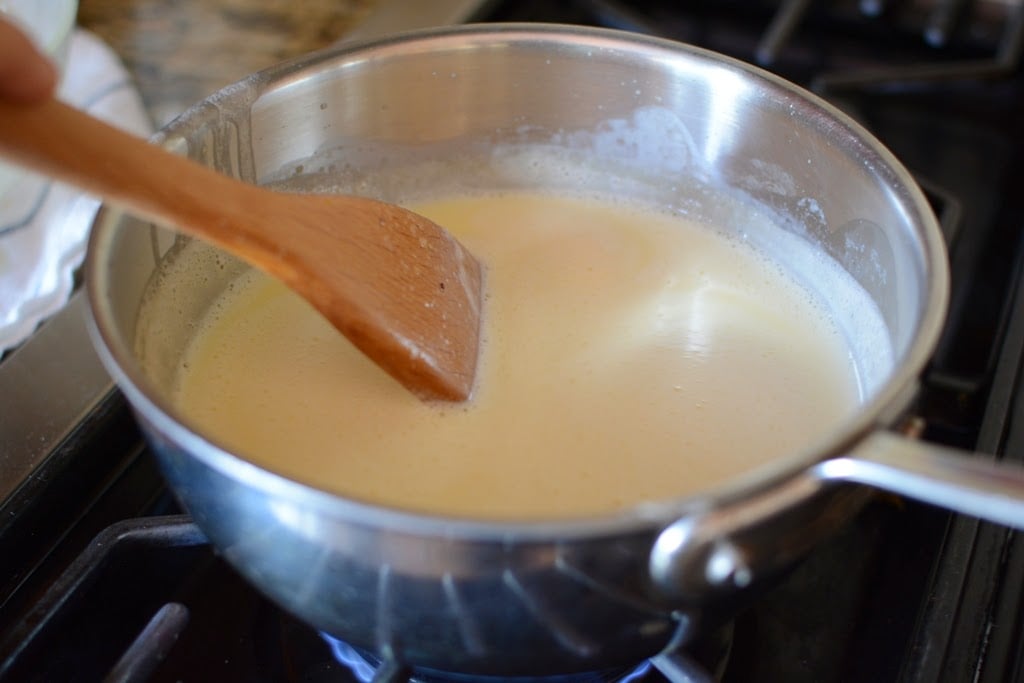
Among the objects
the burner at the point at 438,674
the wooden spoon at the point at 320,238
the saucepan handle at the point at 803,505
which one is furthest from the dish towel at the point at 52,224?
the saucepan handle at the point at 803,505

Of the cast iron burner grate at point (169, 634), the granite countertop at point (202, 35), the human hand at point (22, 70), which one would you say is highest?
the human hand at point (22, 70)

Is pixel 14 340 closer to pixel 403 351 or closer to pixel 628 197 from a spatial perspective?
pixel 403 351

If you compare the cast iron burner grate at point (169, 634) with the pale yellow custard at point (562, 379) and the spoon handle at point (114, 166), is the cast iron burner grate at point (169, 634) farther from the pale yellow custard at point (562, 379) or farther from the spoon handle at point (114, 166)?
the spoon handle at point (114, 166)

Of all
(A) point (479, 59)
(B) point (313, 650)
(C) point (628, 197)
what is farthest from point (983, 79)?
(B) point (313, 650)

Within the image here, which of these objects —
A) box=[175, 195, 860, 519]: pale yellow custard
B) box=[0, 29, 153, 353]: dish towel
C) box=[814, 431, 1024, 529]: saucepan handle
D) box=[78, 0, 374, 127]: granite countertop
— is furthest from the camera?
box=[78, 0, 374, 127]: granite countertop

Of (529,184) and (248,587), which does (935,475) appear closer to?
(248,587)

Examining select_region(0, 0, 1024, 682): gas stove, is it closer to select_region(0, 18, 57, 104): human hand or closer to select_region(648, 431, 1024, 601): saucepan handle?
select_region(648, 431, 1024, 601): saucepan handle

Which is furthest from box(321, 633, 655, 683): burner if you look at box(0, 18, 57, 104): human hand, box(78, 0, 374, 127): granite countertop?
box(78, 0, 374, 127): granite countertop

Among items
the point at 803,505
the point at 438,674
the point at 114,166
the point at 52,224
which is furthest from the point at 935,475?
the point at 52,224

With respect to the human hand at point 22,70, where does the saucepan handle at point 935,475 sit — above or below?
below
